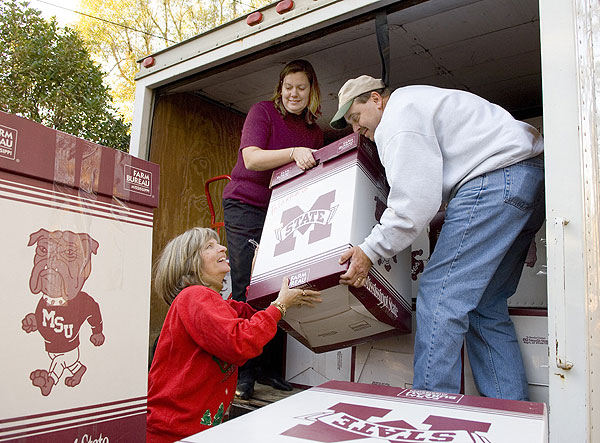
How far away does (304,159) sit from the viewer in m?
2.35

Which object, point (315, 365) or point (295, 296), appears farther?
point (315, 365)

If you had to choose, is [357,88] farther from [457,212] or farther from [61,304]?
[61,304]

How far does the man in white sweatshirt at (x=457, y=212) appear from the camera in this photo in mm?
1917

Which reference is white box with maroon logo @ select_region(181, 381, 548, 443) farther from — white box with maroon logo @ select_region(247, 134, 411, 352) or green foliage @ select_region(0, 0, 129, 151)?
green foliage @ select_region(0, 0, 129, 151)

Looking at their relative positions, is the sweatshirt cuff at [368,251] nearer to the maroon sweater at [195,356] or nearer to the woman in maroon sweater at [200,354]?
the woman in maroon sweater at [200,354]

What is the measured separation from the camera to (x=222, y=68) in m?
2.98

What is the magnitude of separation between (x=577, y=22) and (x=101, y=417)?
1739 mm

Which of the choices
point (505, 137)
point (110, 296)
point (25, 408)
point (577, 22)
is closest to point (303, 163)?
point (505, 137)

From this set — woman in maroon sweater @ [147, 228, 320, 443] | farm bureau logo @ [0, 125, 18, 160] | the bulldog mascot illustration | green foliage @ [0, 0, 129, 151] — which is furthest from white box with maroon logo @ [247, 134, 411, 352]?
green foliage @ [0, 0, 129, 151]

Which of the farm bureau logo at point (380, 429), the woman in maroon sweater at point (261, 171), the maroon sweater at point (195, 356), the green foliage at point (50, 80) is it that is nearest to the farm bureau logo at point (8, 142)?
the farm bureau logo at point (380, 429)

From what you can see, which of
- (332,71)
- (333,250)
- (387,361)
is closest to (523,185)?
(333,250)

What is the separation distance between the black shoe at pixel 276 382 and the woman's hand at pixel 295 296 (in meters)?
0.99

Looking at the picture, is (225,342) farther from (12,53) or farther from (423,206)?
(12,53)

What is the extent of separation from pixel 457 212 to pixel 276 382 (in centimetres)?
143
